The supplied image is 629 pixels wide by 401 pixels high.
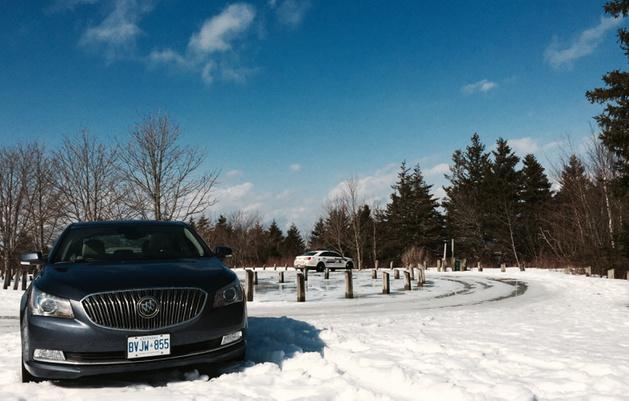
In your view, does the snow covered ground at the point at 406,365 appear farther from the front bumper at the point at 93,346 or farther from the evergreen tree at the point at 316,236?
the evergreen tree at the point at 316,236

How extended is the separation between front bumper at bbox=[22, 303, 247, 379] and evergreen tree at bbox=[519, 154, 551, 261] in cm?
5113

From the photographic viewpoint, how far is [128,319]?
4.08 metres

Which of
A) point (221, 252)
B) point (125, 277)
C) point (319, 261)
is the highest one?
point (221, 252)

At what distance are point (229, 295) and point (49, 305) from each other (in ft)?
5.17

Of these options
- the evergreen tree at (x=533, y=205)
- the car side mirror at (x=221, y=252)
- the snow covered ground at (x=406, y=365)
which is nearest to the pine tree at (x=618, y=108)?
the snow covered ground at (x=406, y=365)

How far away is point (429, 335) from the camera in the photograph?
7043mm

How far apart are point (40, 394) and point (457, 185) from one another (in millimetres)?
64649

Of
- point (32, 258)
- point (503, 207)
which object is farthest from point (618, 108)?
point (503, 207)

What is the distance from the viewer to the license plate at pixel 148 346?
4047 mm

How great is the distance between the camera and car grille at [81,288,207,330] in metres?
4.05

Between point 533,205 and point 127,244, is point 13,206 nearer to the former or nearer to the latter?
point 127,244

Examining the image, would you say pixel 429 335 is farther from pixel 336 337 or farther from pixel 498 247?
pixel 498 247

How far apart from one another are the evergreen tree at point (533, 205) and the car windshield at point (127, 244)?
5003cm

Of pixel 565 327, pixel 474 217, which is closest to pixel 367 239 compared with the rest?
pixel 474 217
